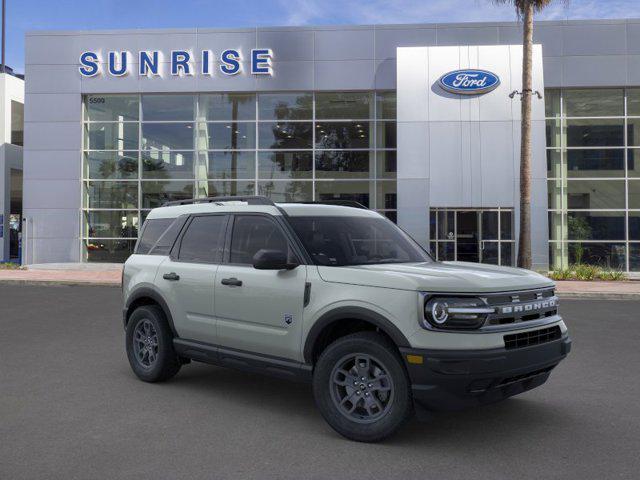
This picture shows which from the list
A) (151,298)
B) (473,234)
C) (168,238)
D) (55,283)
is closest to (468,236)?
(473,234)

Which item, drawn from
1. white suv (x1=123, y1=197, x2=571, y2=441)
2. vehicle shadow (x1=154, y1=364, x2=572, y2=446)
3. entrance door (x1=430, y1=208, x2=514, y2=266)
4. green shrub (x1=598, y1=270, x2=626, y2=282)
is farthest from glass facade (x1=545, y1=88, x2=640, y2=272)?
white suv (x1=123, y1=197, x2=571, y2=441)

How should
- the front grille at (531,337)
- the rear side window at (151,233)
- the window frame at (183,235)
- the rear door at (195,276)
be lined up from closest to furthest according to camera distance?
the front grille at (531,337) < the rear door at (195,276) < the window frame at (183,235) < the rear side window at (151,233)

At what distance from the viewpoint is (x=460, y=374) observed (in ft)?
13.9

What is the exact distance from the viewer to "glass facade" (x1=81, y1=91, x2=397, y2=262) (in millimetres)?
25500

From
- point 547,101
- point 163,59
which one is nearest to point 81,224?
point 163,59

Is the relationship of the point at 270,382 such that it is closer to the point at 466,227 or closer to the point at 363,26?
the point at 466,227

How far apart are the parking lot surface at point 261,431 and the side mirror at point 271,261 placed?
1305 millimetres

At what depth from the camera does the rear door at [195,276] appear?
19.3 ft

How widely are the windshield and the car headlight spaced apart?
108cm

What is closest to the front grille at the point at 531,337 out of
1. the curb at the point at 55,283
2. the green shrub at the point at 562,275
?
the curb at the point at 55,283

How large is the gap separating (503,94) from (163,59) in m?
13.8

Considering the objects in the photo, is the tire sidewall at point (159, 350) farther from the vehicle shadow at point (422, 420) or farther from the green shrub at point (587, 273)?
the green shrub at point (587, 273)

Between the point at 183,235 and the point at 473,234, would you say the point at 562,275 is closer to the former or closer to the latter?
the point at 473,234

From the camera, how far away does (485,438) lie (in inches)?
187
